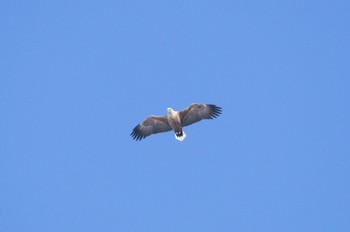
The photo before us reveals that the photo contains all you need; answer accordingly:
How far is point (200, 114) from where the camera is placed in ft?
86.6

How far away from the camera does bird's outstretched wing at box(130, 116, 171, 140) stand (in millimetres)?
26688

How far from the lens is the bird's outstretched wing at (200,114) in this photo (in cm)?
2628

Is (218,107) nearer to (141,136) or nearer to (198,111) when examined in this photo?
(198,111)

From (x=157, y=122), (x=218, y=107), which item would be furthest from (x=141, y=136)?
(x=218, y=107)

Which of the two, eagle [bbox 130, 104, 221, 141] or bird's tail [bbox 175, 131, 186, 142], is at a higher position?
eagle [bbox 130, 104, 221, 141]

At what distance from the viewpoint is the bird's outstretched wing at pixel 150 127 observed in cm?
2669

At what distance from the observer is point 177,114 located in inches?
1028

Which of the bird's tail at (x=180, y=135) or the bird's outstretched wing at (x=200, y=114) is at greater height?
the bird's outstretched wing at (x=200, y=114)

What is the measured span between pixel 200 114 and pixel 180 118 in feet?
2.53

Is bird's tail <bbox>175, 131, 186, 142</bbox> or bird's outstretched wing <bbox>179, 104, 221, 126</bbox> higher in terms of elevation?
bird's outstretched wing <bbox>179, 104, 221, 126</bbox>

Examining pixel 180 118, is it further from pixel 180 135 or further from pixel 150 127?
pixel 150 127

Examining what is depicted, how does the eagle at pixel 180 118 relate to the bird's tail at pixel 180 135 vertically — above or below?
above

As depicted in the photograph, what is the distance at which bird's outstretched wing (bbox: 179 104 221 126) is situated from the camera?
26.3 meters

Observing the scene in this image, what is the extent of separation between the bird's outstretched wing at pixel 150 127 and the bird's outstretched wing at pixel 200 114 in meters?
0.76
